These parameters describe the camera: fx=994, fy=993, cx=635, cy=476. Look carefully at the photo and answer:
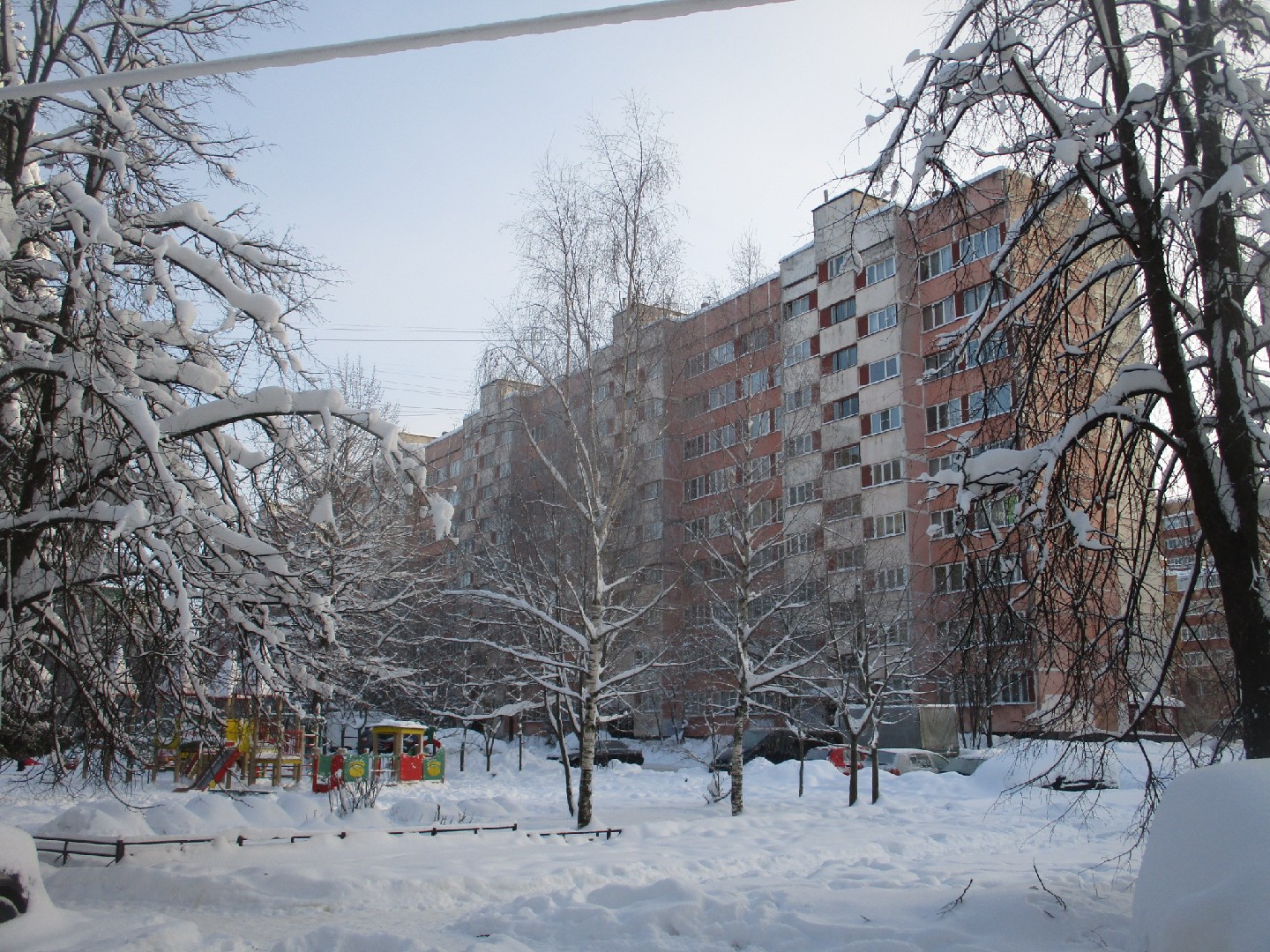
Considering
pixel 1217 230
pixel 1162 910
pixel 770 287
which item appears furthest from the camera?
pixel 770 287

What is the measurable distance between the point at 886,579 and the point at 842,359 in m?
16.6

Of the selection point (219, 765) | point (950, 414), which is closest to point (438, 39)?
point (950, 414)

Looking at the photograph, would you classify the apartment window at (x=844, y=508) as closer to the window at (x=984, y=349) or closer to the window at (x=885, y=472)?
the window at (x=885, y=472)

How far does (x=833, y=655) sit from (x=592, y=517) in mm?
9963

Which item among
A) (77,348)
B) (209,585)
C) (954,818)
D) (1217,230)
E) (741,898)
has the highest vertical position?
(1217,230)

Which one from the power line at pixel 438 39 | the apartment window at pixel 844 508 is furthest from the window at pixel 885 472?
the power line at pixel 438 39

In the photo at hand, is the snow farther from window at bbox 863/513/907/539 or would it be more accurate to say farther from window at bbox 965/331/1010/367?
window at bbox 863/513/907/539

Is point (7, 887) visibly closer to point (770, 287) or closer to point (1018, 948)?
point (1018, 948)

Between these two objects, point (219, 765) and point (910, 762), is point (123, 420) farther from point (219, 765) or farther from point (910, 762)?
point (910, 762)

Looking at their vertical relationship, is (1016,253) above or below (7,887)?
above

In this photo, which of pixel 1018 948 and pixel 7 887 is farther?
pixel 7 887

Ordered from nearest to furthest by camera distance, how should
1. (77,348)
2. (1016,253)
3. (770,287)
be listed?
(77,348), (1016,253), (770,287)

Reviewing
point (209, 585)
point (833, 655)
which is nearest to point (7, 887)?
point (209, 585)

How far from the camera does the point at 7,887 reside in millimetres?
6781
